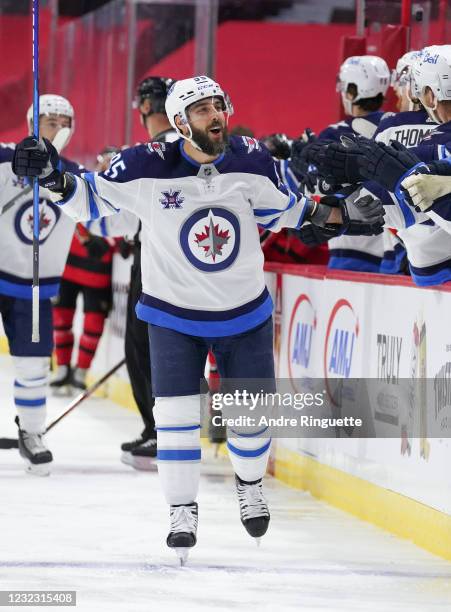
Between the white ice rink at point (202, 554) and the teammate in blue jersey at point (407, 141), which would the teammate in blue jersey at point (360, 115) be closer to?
the teammate in blue jersey at point (407, 141)

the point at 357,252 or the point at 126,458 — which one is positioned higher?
the point at 357,252

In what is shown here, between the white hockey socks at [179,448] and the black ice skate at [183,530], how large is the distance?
0.08 feet

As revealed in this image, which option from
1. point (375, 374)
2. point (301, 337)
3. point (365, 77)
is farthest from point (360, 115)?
point (375, 374)

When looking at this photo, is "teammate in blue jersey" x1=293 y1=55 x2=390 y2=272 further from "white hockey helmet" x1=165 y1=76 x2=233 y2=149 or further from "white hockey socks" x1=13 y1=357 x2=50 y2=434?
"white hockey helmet" x1=165 y1=76 x2=233 y2=149

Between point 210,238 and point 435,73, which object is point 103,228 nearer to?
point 210,238

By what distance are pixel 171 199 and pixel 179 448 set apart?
27.9 inches

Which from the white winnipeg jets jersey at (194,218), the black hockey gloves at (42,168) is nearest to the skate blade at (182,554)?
the white winnipeg jets jersey at (194,218)

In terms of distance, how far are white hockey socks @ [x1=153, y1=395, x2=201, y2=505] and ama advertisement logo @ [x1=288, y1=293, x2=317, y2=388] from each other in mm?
1391

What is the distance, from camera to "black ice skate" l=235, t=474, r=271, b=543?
4203 mm

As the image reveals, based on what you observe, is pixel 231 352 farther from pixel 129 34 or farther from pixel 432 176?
pixel 129 34

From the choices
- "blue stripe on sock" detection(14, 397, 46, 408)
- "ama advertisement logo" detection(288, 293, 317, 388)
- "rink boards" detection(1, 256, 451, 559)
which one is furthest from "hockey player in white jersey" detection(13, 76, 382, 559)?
"blue stripe on sock" detection(14, 397, 46, 408)

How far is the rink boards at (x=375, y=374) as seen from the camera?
4.25m

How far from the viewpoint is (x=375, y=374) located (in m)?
4.79

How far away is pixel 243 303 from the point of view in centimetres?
416
